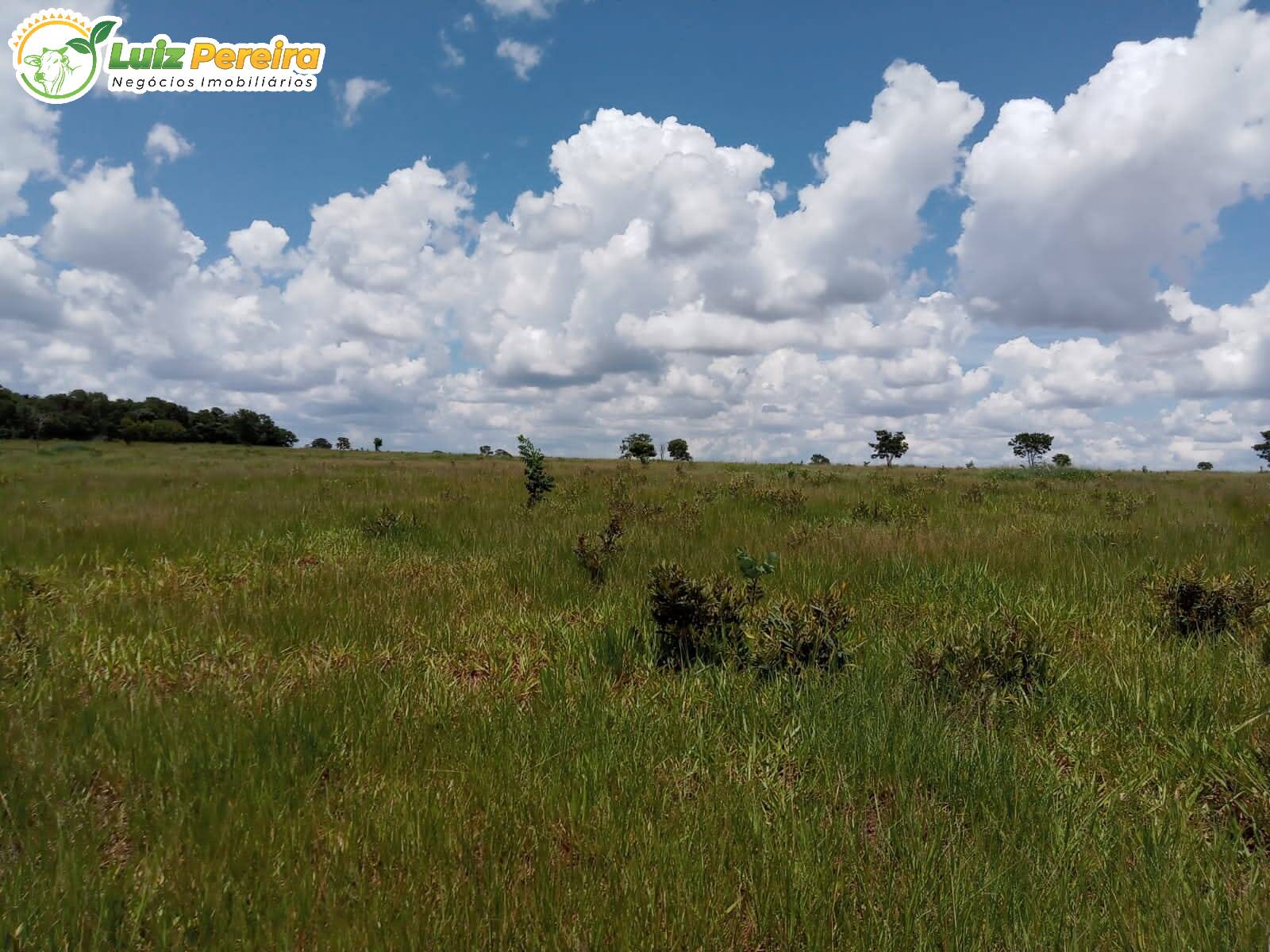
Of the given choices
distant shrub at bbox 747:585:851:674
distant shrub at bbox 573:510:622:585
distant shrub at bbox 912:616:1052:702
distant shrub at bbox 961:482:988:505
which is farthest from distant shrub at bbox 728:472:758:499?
distant shrub at bbox 912:616:1052:702

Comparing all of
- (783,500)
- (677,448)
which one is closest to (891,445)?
(677,448)

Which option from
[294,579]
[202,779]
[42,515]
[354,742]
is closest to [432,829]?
[354,742]

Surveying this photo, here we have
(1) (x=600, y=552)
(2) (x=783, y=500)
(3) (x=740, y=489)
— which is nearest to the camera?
(1) (x=600, y=552)

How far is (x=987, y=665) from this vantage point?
3.68 meters

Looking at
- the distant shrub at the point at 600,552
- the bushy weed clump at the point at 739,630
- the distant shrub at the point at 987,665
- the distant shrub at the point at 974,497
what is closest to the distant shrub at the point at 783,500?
the distant shrub at the point at 974,497

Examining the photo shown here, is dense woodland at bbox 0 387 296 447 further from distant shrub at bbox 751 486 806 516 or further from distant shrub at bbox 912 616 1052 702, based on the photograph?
distant shrub at bbox 912 616 1052 702

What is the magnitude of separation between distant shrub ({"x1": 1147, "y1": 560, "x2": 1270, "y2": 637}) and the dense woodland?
87.3m

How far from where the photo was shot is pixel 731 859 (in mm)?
2225

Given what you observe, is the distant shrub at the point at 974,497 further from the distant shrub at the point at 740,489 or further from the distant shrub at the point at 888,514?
the distant shrub at the point at 740,489

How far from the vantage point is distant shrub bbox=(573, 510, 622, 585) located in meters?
6.23

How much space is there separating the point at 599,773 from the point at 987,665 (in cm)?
255

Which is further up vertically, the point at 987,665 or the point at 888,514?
the point at 888,514

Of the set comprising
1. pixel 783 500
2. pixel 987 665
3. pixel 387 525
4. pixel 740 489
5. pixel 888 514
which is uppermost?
pixel 740 489

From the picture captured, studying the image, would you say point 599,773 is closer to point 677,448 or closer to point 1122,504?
point 1122,504
